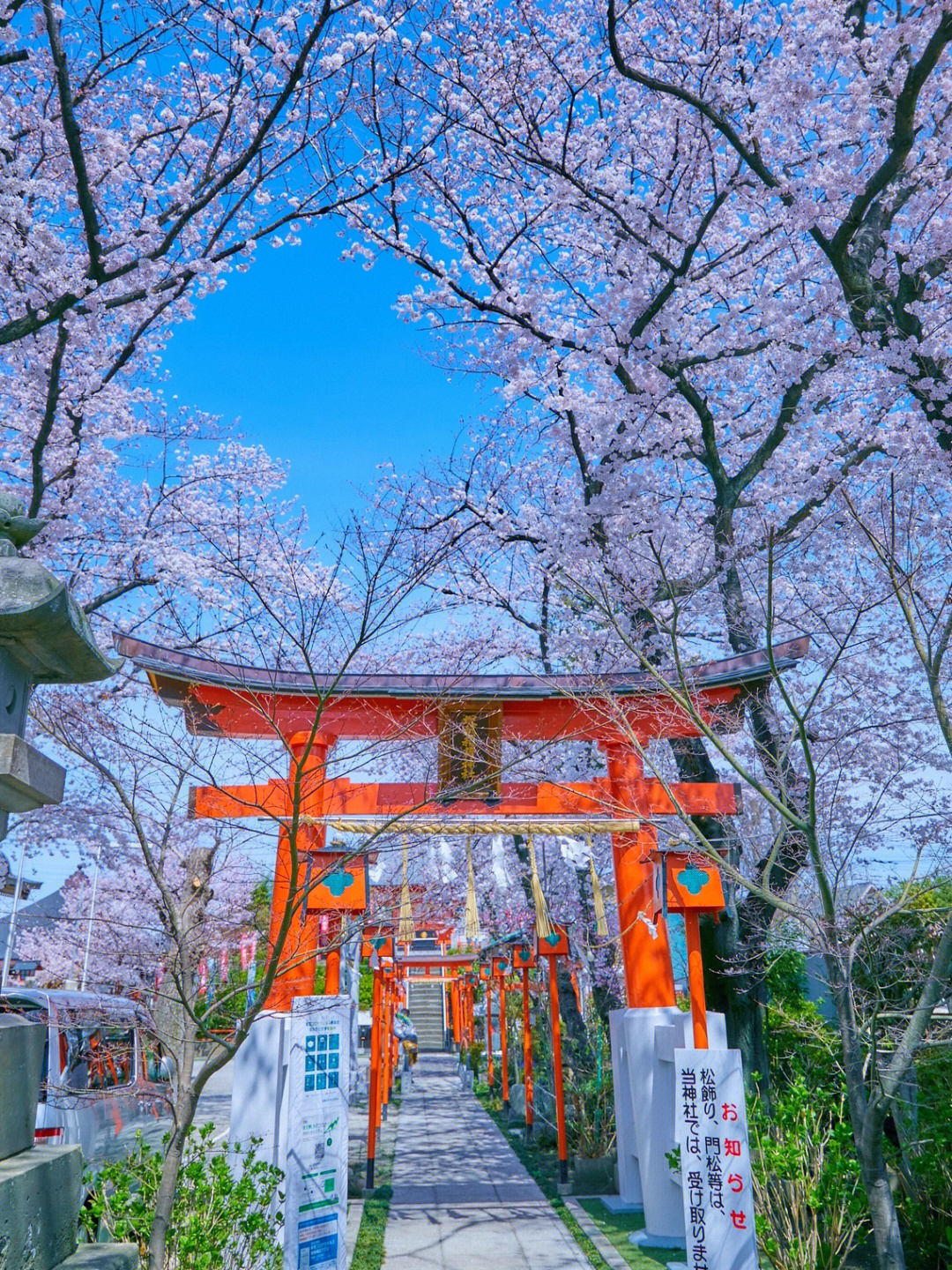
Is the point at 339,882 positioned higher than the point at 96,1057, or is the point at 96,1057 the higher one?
the point at 339,882

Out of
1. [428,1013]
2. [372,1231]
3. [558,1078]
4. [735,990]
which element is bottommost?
[428,1013]

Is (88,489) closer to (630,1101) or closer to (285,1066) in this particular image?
(285,1066)

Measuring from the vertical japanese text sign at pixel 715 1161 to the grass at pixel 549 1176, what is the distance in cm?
167

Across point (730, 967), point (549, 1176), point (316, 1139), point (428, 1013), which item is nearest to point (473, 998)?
point (428, 1013)

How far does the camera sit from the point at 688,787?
9.47 m

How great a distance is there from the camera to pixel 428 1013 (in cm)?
3812

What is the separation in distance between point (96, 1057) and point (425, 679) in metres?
4.96

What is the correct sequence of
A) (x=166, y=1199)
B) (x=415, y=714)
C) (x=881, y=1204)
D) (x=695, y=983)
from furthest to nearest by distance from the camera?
(x=415, y=714), (x=695, y=983), (x=881, y=1204), (x=166, y=1199)

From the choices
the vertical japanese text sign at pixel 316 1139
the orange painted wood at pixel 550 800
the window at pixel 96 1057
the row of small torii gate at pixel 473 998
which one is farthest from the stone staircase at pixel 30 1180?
the row of small torii gate at pixel 473 998

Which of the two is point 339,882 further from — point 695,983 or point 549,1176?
point 549,1176

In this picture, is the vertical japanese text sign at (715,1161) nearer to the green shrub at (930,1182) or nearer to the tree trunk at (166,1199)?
the green shrub at (930,1182)

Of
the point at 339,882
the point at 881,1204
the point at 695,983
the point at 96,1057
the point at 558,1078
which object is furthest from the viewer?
the point at 558,1078

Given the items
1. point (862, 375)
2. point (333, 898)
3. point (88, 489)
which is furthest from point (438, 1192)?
point (862, 375)

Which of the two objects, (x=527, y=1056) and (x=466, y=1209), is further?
(x=527, y=1056)
